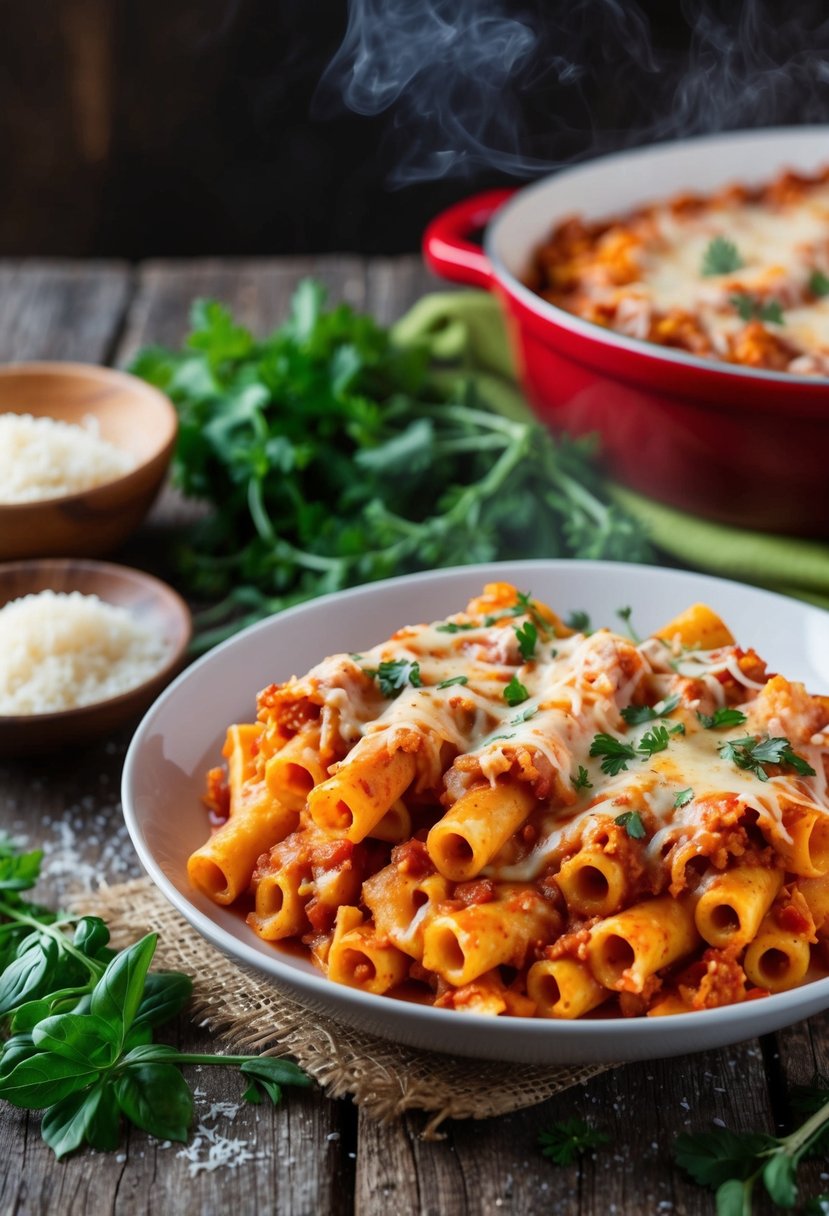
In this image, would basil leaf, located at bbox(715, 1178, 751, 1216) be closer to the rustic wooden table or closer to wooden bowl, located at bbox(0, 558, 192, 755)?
the rustic wooden table

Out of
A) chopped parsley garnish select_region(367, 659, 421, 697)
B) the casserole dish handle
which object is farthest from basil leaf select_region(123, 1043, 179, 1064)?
the casserole dish handle

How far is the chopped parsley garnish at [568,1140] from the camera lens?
205 cm

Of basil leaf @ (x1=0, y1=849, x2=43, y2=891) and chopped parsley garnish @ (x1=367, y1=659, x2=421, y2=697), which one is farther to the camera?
basil leaf @ (x1=0, y1=849, x2=43, y2=891)

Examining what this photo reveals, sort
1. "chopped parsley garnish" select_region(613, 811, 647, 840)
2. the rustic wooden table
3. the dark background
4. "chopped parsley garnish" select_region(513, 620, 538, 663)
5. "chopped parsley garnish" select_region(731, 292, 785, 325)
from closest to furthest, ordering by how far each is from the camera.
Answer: the rustic wooden table → "chopped parsley garnish" select_region(613, 811, 647, 840) → "chopped parsley garnish" select_region(513, 620, 538, 663) → "chopped parsley garnish" select_region(731, 292, 785, 325) → the dark background

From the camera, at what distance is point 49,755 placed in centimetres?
316

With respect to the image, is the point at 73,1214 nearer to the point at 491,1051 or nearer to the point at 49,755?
the point at 491,1051

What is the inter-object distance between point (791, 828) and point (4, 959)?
4.29 feet

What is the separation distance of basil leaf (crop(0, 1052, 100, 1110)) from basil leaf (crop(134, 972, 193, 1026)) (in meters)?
0.17

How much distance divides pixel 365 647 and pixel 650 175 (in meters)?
2.19

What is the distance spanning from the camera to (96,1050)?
2.14 m

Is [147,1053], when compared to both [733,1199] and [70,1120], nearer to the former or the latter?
[70,1120]

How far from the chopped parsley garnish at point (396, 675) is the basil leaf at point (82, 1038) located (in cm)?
67

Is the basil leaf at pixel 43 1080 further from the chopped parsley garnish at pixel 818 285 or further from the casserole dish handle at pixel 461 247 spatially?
the chopped parsley garnish at pixel 818 285

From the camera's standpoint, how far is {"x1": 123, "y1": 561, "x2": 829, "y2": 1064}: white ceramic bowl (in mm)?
1917
